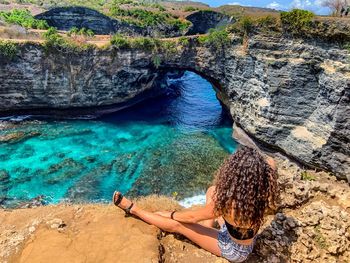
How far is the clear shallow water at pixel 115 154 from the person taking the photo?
20.2 metres

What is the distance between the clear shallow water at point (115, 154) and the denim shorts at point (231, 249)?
12.6 meters

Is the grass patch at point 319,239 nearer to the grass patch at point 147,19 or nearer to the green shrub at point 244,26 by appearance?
the green shrub at point 244,26

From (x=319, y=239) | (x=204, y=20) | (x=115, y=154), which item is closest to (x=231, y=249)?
(x=319, y=239)

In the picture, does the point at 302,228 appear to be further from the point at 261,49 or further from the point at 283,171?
the point at 261,49

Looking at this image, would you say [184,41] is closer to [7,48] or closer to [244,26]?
[244,26]

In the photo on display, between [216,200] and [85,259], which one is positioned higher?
[216,200]

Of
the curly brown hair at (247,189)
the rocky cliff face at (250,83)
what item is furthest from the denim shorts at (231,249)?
the rocky cliff face at (250,83)

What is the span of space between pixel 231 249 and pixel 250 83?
20773 millimetres

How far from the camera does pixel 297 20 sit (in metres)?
21.4

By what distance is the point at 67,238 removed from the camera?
7594 millimetres

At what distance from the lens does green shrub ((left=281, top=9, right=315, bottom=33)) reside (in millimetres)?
20969

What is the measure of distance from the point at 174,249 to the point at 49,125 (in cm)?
A: 2479

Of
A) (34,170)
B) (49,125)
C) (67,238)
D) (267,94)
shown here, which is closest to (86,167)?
(34,170)

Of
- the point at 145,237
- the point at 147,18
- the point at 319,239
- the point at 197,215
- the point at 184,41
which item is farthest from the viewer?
the point at 147,18
